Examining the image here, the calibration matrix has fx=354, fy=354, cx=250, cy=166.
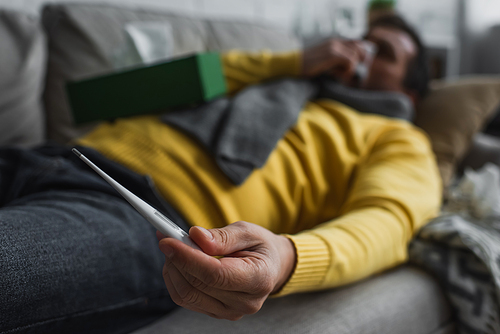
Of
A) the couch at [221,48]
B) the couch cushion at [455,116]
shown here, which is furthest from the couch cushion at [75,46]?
the couch cushion at [455,116]

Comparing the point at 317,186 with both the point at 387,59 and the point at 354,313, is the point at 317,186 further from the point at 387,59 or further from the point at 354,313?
the point at 387,59

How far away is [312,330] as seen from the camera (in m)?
0.43

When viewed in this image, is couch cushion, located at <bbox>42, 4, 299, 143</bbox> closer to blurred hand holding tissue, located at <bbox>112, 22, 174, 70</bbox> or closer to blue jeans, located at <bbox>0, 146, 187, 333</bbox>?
blurred hand holding tissue, located at <bbox>112, 22, 174, 70</bbox>

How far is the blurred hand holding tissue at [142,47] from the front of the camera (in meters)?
0.73

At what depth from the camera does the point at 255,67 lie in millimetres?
838

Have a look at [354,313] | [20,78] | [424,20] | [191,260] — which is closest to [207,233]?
[191,260]

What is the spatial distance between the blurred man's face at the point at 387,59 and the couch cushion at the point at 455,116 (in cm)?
20

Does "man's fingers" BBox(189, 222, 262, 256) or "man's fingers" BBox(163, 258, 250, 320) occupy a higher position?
"man's fingers" BBox(189, 222, 262, 256)

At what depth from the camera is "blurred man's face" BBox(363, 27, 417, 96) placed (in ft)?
3.02

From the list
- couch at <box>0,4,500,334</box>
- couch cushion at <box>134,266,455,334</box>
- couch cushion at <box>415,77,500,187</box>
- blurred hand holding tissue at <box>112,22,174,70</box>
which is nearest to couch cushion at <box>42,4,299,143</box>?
couch at <box>0,4,500,334</box>

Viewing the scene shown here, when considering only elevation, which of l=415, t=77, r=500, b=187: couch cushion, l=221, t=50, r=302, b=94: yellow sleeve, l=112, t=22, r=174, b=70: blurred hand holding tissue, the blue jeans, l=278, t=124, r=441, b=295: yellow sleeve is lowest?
l=415, t=77, r=500, b=187: couch cushion

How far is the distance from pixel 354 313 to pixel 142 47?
63cm

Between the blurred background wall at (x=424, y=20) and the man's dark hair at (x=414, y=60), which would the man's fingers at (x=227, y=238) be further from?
the blurred background wall at (x=424, y=20)

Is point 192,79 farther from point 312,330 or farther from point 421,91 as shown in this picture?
point 421,91
